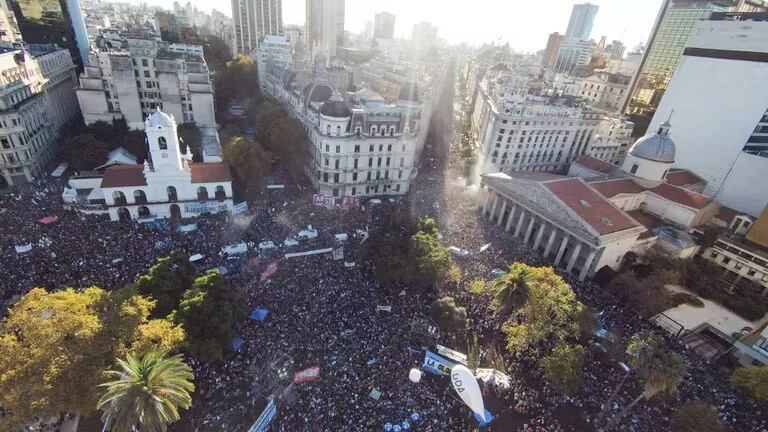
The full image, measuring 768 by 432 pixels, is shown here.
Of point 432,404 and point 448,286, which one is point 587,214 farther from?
point 432,404

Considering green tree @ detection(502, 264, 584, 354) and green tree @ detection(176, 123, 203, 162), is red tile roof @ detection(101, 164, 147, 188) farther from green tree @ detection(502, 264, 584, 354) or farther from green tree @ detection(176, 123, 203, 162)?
green tree @ detection(502, 264, 584, 354)

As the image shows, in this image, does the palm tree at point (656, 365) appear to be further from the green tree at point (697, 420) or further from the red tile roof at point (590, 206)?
the red tile roof at point (590, 206)

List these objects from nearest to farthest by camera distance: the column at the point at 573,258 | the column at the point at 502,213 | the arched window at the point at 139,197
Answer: the arched window at the point at 139,197 → the column at the point at 573,258 → the column at the point at 502,213

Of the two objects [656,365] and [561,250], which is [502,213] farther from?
[656,365]

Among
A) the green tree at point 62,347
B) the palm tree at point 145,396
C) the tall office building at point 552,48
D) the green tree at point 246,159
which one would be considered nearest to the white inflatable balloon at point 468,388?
the palm tree at point 145,396

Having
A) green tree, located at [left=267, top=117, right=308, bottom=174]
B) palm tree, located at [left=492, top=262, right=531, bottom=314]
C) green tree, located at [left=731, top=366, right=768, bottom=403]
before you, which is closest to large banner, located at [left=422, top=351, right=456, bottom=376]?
palm tree, located at [left=492, top=262, right=531, bottom=314]

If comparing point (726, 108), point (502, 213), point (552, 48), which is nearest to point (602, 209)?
point (502, 213)
